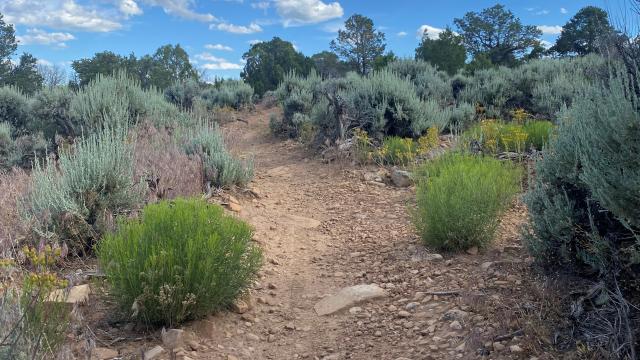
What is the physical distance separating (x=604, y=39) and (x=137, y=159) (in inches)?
193

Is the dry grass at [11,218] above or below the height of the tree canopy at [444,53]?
below

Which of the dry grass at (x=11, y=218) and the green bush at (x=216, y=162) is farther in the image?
the green bush at (x=216, y=162)

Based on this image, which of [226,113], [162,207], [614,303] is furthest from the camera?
[226,113]

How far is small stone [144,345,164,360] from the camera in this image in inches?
120

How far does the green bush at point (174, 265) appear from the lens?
10.4 ft

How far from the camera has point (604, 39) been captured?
11.0 ft

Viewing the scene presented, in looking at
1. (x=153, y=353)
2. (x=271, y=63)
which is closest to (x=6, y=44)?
(x=271, y=63)

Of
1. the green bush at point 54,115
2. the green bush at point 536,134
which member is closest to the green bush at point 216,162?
the green bush at point 54,115

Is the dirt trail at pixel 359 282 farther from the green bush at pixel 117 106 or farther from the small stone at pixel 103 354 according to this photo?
the green bush at pixel 117 106

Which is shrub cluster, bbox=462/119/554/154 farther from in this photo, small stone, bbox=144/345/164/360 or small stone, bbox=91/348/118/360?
small stone, bbox=91/348/118/360

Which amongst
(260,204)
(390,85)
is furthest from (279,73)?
(260,204)

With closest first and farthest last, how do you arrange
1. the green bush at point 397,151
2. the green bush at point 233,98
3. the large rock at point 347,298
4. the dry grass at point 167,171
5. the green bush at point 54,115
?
the large rock at point 347,298, the dry grass at point 167,171, the green bush at point 397,151, the green bush at point 54,115, the green bush at point 233,98

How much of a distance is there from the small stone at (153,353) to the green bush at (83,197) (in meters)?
1.67

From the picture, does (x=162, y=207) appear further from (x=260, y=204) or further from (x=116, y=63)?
(x=116, y=63)
